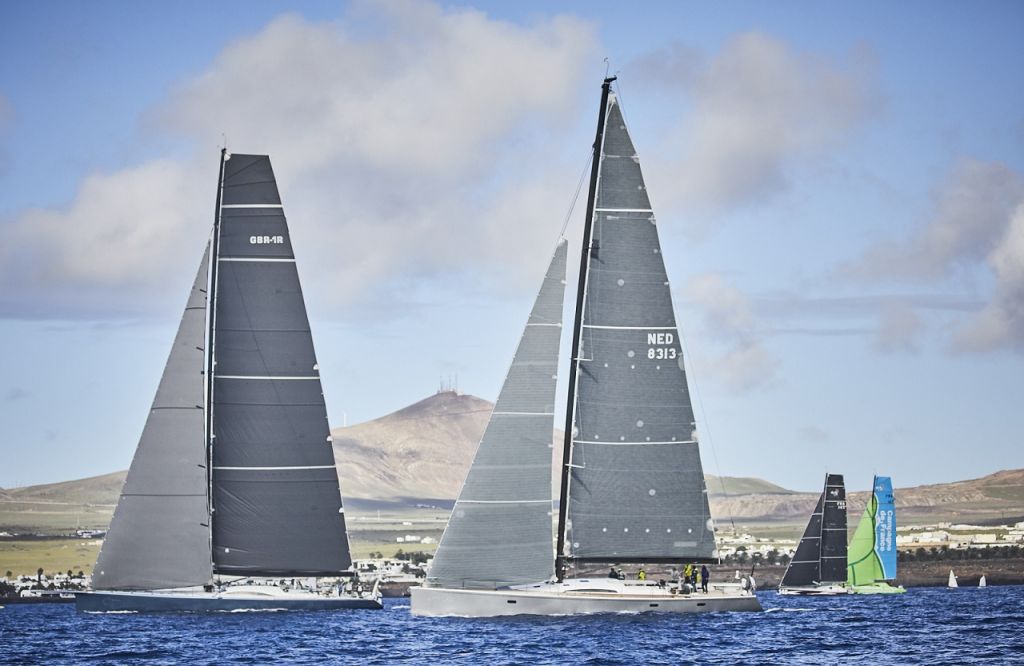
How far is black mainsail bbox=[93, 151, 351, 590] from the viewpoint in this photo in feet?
212

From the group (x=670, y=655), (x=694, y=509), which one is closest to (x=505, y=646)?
(x=670, y=655)

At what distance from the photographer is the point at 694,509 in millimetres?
59312

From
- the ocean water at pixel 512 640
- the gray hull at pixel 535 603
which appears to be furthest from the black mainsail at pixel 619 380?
the ocean water at pixel 512 640

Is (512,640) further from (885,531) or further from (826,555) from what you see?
(885,531)

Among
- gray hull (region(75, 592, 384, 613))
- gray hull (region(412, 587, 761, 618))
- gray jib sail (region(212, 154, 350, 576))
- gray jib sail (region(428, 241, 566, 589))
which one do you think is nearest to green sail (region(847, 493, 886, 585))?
gray jib sail (region(212, 154, 350, 576))

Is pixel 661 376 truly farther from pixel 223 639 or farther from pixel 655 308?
pixel 223 639

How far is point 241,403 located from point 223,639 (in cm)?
1453

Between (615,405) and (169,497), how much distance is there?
19.9 m

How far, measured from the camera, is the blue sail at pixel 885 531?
12106 centimetres

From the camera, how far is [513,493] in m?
57.0

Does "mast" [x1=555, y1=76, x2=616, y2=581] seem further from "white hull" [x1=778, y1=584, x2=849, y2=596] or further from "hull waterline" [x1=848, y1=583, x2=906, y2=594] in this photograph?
"hull waterline" [x1=848, y1=583, x2=906, y2=594]

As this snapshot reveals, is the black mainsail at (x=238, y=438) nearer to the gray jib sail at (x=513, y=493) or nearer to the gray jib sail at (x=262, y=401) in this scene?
the gray jib sail at (x=262, y=401)

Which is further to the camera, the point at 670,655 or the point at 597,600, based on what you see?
the point at 597,600

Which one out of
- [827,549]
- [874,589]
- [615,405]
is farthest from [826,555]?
[615,405]
